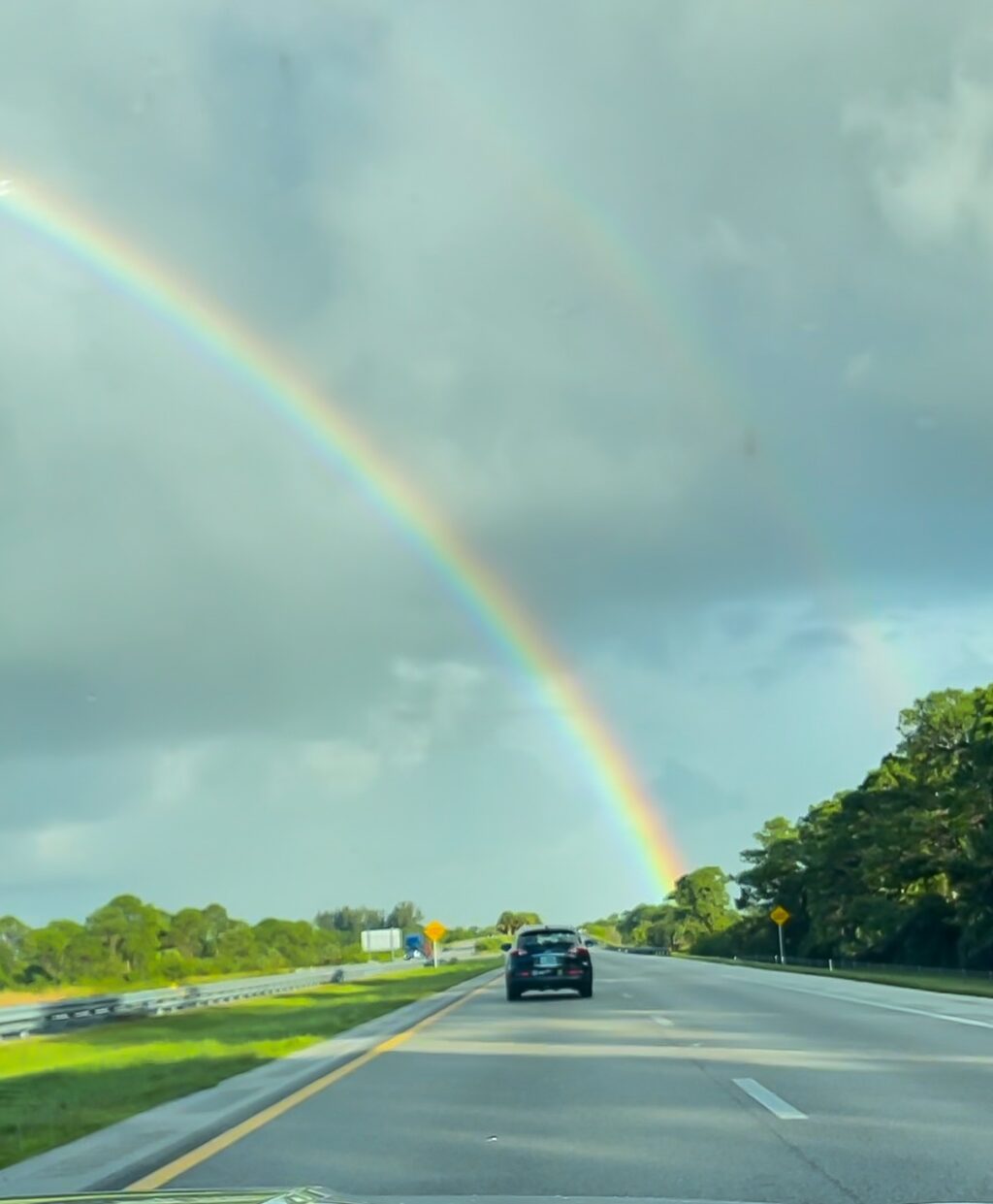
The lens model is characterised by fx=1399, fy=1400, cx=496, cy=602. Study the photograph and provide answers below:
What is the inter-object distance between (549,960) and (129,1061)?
40.7ft

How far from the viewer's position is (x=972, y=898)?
2365 inches

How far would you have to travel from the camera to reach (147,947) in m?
136

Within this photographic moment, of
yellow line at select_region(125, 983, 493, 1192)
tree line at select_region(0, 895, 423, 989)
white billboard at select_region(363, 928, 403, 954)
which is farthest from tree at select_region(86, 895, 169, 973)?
yellow line at select_region(125, 983, 493, 1192)

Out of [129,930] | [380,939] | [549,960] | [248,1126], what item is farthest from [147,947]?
[248,1126]

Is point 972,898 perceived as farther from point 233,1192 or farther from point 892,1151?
point 233,1192

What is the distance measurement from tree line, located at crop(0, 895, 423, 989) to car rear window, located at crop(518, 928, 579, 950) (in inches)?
2721

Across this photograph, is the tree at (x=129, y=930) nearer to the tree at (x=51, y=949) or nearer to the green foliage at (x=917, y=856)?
the tree at (x=51, y=949)

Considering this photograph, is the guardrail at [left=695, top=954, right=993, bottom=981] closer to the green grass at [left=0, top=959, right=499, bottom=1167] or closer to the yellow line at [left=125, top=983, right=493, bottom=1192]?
the green grass at [left=0, top=959, right=499, bottom=1167]

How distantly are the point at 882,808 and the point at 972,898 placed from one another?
62.6 feet

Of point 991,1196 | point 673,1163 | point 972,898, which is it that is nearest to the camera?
point 991,1196

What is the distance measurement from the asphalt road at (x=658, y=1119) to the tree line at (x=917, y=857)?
139ft

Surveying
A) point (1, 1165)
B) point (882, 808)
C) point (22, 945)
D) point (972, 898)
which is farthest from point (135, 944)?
point (1, 1165)

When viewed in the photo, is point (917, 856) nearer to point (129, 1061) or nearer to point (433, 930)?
point (433, 930)

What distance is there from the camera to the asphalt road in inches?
320
